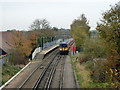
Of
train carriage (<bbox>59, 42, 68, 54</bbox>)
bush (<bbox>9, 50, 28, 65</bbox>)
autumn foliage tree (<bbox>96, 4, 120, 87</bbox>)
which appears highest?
autumn foliage tree (<bbox>96, 4, 120, 87</bbox>)

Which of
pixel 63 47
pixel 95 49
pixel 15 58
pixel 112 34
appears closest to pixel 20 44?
pixel 15 58

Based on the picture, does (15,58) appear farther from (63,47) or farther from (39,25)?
(39,25)

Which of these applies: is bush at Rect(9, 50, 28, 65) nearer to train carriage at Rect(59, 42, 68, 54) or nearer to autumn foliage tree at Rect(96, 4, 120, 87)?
train carriage at Rect(59, 42, 68, 54)

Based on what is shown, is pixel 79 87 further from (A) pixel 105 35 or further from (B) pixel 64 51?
(B) pixel 64 51

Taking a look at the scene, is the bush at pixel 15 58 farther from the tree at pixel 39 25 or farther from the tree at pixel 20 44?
the tree at pixel 39 25

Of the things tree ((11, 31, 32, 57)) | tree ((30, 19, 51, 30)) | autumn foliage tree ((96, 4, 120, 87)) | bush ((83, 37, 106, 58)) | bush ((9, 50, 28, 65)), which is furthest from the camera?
tree ((30, 19, 51, 30))

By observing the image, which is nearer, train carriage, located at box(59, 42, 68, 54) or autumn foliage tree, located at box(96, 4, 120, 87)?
autumn foliage tree, located at box(96, 4, 120, 87)

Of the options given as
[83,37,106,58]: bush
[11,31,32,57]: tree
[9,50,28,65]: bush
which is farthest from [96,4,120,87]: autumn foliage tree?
[11,31,32,57]: tree

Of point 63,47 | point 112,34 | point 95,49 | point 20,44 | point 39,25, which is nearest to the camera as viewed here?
point 112,34

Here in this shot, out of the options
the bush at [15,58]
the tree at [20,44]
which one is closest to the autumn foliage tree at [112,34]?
the bush at [15,58]

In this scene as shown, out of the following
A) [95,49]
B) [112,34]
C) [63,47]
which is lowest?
[63,47]

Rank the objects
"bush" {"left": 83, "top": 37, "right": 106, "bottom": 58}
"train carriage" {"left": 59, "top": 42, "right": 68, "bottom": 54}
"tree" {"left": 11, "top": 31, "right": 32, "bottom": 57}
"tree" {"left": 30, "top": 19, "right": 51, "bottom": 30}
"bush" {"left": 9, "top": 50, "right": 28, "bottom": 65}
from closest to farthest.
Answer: "bush" {"left": 83, "top": 37, "right": 106, "bottom": 58}, "bush" {"left": 9, "top": 50, "right": 28, "bottom": 65}, "tree" {"left": 11, "top": 31, "right": 32, "bottom": 57}, "train carriage" {"left": 59, "top": 42, "right": 68, "bottom": 54}, "tree" {"left": 30, "top": 19, "right": 51, "bottom": 30}

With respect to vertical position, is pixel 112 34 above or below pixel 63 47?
above

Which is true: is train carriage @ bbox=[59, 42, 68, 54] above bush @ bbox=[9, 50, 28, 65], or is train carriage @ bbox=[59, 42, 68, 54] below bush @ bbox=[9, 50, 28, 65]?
above
